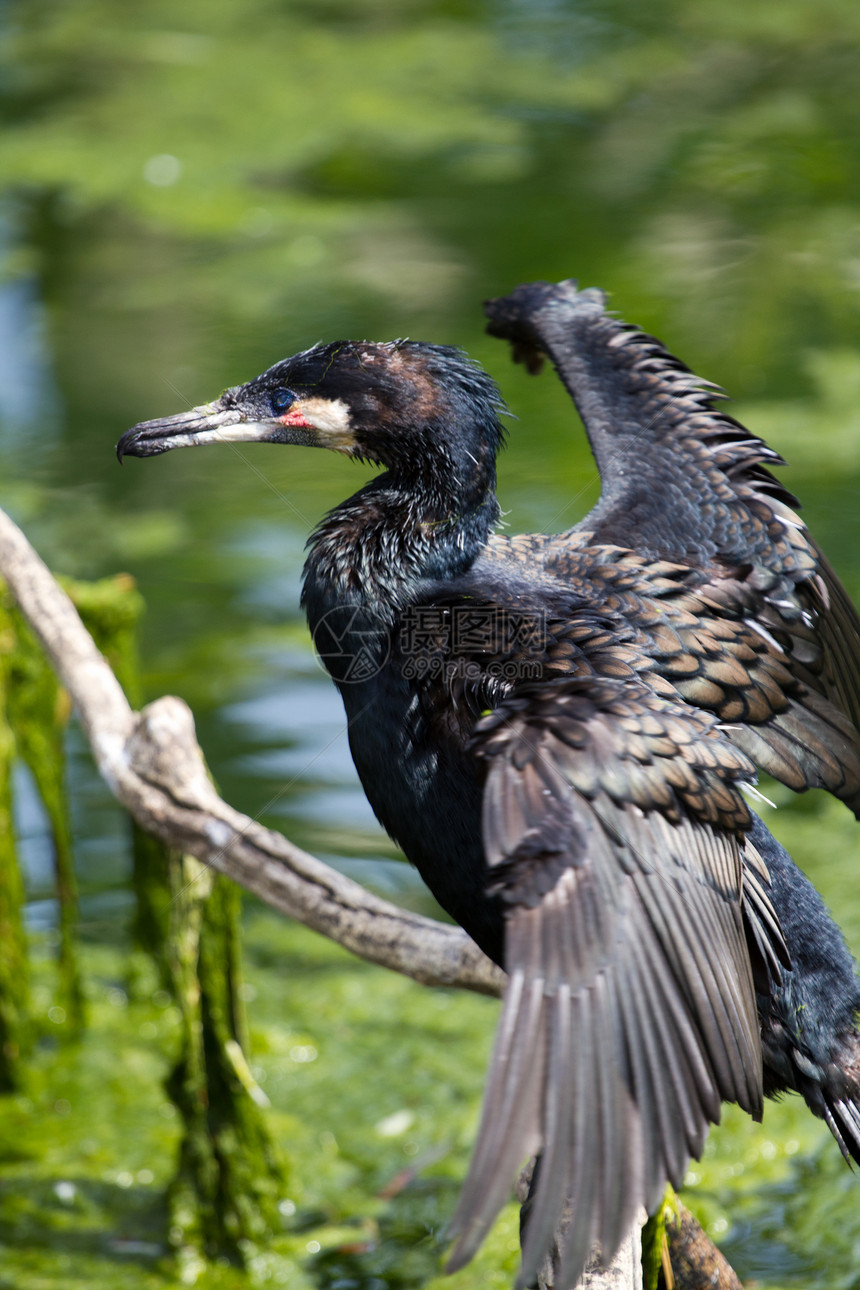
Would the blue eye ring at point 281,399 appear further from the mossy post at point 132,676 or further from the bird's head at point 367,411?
the mossy post at point 132,676

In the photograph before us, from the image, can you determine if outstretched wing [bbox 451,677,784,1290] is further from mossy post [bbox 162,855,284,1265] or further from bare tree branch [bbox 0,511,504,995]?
mossy post [bbox 162,855,284,1265]

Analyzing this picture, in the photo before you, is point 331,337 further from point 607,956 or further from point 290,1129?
point 607,956

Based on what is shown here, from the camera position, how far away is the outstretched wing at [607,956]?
1782mm

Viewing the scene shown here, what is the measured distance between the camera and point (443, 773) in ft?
8.00

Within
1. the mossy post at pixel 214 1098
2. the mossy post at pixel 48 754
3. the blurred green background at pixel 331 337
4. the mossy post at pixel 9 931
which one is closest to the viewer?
the mossy post at pixel 214 1098

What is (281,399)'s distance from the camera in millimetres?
2623

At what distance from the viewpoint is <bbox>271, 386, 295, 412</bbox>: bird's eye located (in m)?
2.62

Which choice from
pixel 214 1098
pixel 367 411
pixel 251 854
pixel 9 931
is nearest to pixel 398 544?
pixel 367 411

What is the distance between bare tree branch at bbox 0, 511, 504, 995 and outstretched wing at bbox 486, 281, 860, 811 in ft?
2.43

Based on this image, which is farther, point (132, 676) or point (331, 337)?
point (331, 337)

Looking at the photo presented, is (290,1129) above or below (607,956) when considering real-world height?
below

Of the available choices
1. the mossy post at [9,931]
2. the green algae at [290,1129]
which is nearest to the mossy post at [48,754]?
the mossy post at [9,931]

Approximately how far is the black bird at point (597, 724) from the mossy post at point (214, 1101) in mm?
961

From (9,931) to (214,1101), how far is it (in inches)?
31.3
